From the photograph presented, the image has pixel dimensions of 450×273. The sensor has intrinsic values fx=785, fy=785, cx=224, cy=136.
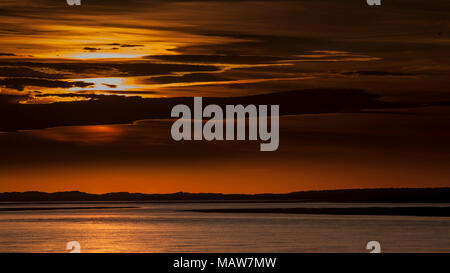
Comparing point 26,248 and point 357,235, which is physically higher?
point 357,235
